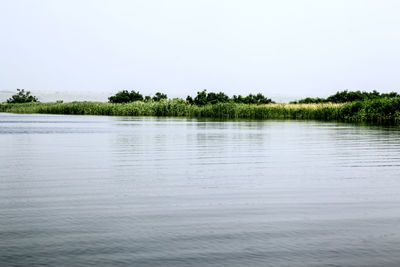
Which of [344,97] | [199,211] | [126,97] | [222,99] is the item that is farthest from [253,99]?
[199,211]

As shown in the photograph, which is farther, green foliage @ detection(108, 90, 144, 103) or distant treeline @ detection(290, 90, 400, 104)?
green foliage @ detection(108, 90, 144, 103)

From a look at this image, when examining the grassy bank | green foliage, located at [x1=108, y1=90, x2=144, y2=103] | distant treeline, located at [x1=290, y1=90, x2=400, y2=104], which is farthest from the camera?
green foliage, located at [x1=108, y1=90, x2=144, y2=103]

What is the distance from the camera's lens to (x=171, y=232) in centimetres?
716

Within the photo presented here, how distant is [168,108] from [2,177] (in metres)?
66.0

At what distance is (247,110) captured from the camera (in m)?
68.4

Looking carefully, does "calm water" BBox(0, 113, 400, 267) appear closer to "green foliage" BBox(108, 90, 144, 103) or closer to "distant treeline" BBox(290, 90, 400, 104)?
"distant treeline" BBox(290, 90, 400, 104)

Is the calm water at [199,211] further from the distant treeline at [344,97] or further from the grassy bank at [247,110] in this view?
the distant treeline at [344,97]

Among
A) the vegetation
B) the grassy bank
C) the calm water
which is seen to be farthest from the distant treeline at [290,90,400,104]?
the calm water

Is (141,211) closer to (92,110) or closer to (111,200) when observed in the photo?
(111,200)

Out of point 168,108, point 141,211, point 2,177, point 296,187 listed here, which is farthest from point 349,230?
point 168,108

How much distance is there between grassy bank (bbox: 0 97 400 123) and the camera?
190ft

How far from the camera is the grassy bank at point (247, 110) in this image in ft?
190

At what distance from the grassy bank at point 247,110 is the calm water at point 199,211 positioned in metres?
43.2

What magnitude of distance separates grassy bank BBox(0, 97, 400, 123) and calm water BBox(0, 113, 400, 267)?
43.2 metres
